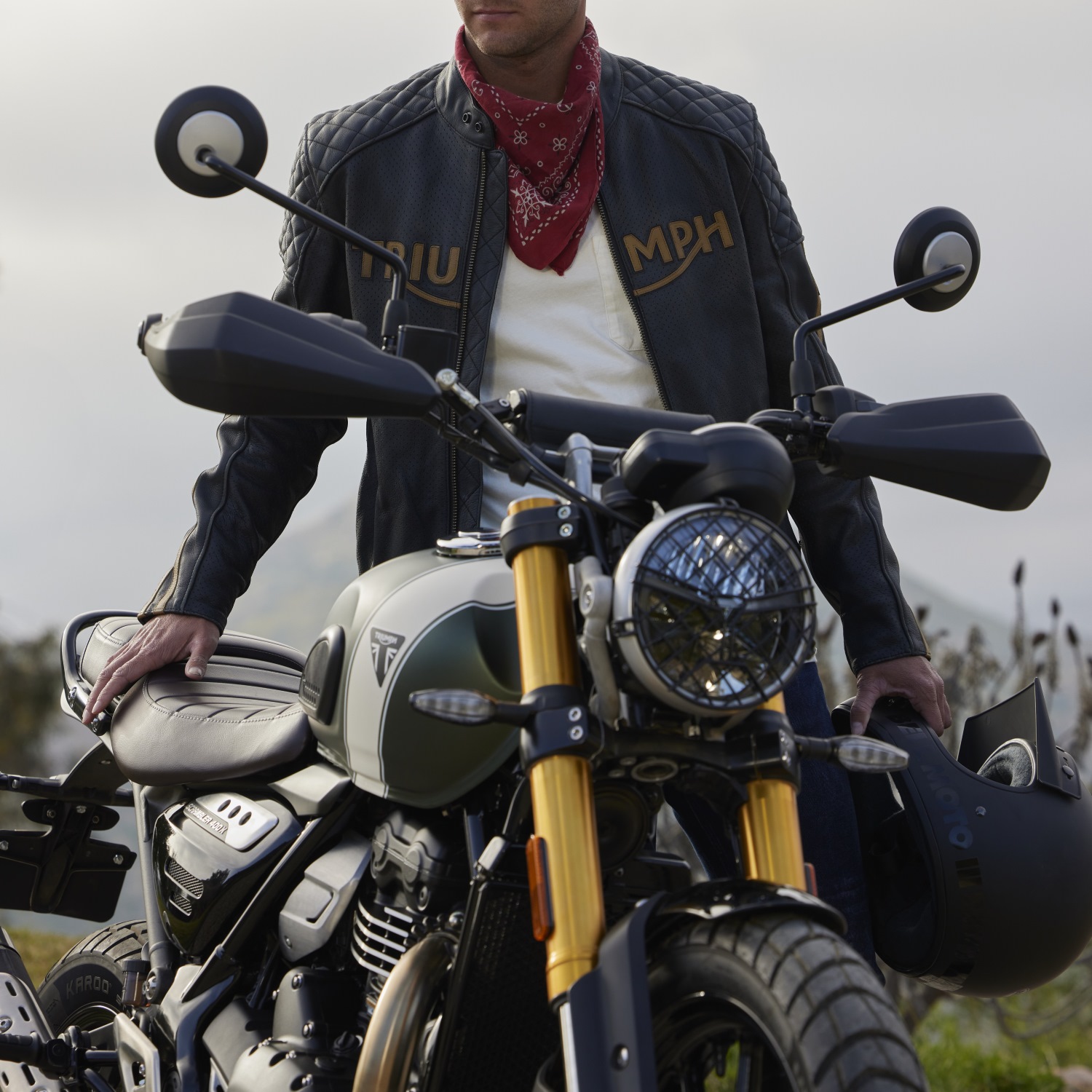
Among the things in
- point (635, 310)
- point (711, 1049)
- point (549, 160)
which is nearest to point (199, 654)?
point (635, 310)

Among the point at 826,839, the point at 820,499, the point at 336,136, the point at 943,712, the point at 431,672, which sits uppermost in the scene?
the point at 336,136

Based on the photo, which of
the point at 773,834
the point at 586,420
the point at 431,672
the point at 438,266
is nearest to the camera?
the point at 773,834

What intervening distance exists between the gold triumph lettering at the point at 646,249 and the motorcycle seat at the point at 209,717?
927mm

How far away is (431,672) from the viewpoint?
1.67 metres

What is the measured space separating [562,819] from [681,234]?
1.39m

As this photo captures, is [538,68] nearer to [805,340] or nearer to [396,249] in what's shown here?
[396,249]

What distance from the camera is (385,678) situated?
1.71m

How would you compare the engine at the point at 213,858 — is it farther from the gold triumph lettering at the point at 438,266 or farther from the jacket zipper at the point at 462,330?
the gold triumph lettering at the point at 438,266

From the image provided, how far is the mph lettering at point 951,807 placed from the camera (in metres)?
1.88

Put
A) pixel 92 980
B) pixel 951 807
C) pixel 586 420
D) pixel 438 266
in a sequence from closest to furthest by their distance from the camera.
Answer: pixel 586 420 < pixel 951 807 < pixel 438 266 < pixel 92 980

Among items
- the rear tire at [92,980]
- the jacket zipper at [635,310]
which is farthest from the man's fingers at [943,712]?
the rear tire at [92,980]

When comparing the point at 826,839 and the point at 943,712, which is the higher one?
the point at 943,712

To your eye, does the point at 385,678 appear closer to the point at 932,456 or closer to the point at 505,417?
the point at 505,417

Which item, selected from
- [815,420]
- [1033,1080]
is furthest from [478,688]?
[1033,1080]
